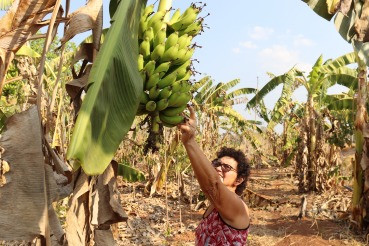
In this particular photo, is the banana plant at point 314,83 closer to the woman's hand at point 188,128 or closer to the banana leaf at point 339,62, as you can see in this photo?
the banana leaf at point 339,62

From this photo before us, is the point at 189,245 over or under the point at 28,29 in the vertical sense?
under

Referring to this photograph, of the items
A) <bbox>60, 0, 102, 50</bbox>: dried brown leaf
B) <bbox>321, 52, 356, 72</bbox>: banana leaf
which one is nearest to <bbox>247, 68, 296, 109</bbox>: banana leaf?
<bbox>321, 52, 356, 72</bbox>: banana leaf

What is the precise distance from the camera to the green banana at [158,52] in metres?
1.69

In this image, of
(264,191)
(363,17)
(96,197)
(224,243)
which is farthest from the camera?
(264,191)

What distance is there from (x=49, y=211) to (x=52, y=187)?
0.09 meters

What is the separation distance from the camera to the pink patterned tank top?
200 centimetres

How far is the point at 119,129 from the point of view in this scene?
1394 mm

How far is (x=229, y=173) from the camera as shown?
2225 millimetres

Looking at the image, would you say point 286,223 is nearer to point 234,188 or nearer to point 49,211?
point 234,188

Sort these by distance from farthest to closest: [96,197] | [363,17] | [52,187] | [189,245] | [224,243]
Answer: [189,245], [363,17], [224,243], [96,197], [52,187]

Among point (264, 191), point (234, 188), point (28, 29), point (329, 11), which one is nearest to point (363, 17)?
point (329, 11)

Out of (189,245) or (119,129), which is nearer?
(119,129)

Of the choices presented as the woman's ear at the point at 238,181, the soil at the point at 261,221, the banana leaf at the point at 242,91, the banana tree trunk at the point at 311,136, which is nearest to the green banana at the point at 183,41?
the woman's ear at the point at 238,181

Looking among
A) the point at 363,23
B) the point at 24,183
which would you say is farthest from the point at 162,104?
the point at 363,23
